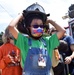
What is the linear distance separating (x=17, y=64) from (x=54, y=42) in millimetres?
778

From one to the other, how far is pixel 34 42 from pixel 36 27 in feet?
0.62

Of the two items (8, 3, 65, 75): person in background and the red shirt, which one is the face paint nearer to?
(8, 3, 65, 75): person in background

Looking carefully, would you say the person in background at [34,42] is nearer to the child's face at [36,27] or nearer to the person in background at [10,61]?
the child's face at [36,27]

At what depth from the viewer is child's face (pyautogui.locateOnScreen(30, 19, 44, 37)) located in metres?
3.33

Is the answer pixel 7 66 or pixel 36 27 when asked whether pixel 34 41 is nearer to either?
pixel 36 27

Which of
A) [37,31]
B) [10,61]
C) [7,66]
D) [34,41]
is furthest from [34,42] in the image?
[7,66]

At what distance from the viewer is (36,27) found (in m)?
3.38

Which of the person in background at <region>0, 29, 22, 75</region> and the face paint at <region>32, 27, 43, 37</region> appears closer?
the face paint at <region>32, 27, 43, 37</region>

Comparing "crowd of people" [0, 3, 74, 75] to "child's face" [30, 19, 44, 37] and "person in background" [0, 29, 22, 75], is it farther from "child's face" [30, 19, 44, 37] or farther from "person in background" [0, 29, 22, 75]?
"person in background" [0, 29, 22, 75]

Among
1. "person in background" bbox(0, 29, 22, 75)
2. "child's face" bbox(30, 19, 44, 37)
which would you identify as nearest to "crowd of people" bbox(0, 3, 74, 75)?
"child's face" bbox(30, 19, 44, 37)

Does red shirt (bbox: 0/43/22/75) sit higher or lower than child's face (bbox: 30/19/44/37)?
lower

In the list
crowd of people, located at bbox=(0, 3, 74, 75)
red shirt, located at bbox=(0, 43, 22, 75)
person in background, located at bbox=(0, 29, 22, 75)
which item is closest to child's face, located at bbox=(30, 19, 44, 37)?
crowd of people, located at bbox=(0, 3, 74, 75)

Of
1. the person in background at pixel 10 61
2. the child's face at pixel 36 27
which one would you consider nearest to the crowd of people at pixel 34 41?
the child's face at pixel 36 27

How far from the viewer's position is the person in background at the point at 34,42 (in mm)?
3309
